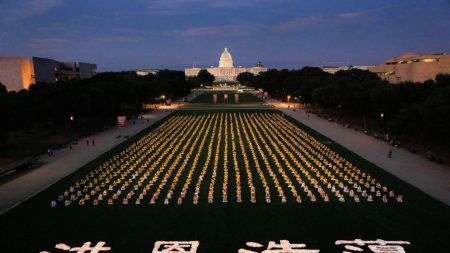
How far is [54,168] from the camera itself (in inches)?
1693

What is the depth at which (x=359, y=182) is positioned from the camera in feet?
121

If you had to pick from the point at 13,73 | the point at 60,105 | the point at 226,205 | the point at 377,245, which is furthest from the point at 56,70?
the point at 377,245

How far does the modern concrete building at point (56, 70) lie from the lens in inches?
4710

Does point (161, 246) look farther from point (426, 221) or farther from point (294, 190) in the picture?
point (426, 221)

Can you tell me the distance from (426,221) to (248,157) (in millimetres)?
23433

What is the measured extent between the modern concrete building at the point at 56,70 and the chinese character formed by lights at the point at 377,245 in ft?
373

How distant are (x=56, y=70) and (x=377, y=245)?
132 m

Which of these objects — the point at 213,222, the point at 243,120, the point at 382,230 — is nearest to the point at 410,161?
the point at 382,230

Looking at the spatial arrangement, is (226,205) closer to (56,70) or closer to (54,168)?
(54,168)

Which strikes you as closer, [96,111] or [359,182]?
[359,182]

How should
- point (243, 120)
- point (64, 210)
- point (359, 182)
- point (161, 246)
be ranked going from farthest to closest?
point (243, 120)
point (359, 182)
point (64, 210)
point (161, 246)

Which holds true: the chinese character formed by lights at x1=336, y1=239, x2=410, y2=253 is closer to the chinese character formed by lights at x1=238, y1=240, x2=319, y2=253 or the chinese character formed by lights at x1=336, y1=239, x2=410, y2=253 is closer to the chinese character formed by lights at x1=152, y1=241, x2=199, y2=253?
the chinese character formed by lights at x1=238, y1=240, x2=319, y2=253

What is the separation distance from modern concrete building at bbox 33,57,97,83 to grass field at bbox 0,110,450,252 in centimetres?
8341

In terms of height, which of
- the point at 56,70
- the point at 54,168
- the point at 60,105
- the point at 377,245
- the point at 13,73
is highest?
the point at 56,70
